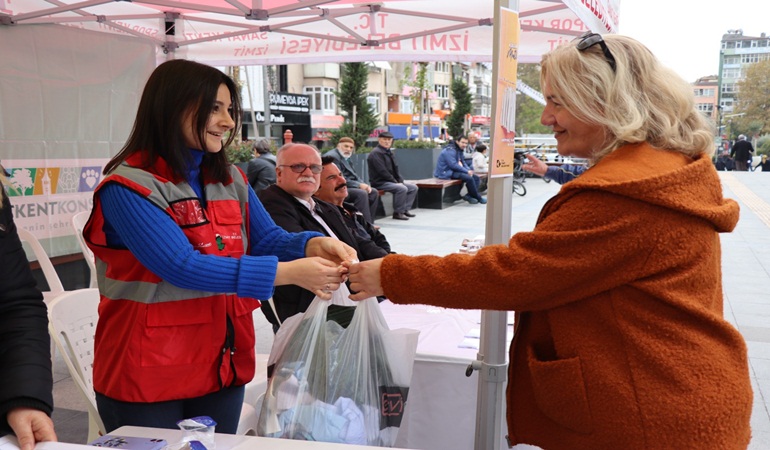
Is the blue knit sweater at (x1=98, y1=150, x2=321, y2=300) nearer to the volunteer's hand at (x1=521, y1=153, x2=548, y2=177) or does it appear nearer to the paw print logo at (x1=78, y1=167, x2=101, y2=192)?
the volunteer's hand at (x1=521, y1=153, x2=548, y2=177)

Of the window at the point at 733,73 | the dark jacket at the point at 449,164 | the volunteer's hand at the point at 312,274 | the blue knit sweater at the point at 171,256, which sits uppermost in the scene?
the window at the point at 733,73

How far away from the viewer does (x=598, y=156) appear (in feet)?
5.17

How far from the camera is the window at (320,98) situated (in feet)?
134

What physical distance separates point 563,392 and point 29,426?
3.55 ft

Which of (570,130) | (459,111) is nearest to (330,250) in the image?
(570,130)

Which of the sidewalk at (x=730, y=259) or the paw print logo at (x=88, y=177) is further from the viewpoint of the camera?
the paw print logo at (x=88, y=177)

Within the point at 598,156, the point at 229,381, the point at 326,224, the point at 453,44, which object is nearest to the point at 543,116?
the point at 598,156

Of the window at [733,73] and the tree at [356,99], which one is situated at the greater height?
the window at [733,73]

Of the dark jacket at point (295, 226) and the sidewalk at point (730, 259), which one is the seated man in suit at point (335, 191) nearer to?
the dark jacket at point (295, 226)

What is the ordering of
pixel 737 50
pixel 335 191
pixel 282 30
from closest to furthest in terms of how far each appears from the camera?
pixel 335 191
pixel 282 30
pixel 737 50

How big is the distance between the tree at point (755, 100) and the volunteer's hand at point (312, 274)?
48.6 meters

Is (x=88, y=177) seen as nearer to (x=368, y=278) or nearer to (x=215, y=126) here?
(x=215, y=126)

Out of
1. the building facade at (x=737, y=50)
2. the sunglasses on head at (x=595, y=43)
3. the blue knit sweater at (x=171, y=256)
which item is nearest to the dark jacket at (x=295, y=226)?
the blue knit sweater at (x=171, y=256)

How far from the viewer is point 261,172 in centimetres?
967
